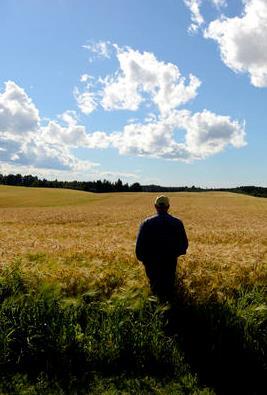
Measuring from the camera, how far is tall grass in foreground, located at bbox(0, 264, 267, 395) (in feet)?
25.6

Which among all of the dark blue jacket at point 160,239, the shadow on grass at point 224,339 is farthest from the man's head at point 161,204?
the shadow on grass at point 224,339

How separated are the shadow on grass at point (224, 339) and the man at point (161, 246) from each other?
0.51m

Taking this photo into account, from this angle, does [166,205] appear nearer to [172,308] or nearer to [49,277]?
[172,308]

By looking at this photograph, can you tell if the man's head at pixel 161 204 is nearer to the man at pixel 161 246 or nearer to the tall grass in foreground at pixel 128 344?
the man at pixel 161 246

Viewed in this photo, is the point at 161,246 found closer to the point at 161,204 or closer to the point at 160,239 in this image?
the point at 160,239

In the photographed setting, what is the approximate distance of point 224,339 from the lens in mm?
9148

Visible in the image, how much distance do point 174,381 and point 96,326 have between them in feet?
6.83

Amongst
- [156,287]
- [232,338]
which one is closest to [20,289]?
[156,287]

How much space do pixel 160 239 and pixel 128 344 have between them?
105 inches

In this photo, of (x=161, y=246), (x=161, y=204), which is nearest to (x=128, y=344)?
(x=161, y=246)

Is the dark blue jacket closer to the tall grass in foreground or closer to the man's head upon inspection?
the man's head

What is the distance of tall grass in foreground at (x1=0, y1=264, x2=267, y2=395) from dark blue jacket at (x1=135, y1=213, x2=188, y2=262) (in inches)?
40.2

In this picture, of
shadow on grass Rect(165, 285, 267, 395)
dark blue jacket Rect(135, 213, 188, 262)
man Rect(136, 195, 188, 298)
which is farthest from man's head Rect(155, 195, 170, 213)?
shadow on grass Rect(165, 285, 267, 395)

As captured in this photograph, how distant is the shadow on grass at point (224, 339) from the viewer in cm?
819
